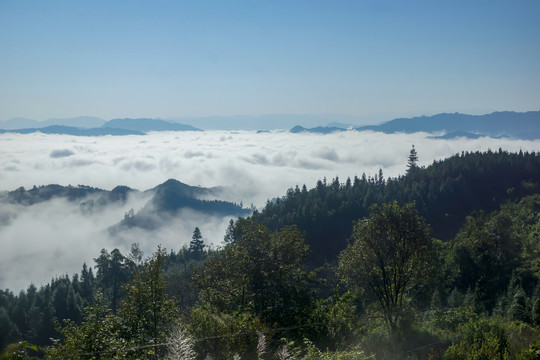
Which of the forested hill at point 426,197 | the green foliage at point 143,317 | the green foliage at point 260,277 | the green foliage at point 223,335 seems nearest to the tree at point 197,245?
the forested hill at point 426,197

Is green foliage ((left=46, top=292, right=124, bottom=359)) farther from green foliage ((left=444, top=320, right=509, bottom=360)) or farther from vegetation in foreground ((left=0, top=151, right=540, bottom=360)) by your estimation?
green foliage ((left=444, top=320, right=509, bottom=360))

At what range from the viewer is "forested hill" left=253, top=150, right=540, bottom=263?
100250 millimetres

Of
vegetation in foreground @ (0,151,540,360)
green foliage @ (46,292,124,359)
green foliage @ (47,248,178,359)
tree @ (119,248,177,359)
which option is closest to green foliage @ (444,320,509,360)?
vegetation in foreground @ (0,151,540,360)

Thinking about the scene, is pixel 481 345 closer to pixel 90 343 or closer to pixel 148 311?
pixel 148 311

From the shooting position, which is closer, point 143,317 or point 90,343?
point 90,343

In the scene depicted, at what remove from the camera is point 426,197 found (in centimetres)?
10688

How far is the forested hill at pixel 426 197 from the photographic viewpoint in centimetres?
10025

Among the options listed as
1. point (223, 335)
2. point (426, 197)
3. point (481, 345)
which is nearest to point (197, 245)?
point (426, 197)

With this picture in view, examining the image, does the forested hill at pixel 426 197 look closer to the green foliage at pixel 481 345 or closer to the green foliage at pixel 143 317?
the green foliage at pixel 143 317

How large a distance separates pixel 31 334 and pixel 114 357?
6560cm

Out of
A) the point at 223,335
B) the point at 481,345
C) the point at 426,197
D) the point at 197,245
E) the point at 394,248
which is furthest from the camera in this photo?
the point at 426,197

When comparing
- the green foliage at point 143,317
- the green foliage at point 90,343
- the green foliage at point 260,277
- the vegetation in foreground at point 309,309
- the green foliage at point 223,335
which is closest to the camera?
the green foliage at point 90,343

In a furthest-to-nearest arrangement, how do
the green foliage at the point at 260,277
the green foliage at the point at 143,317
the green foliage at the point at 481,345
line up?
the green foliage at the point at 260,277, the green foliage at the point at 143,317, the green foliage at the point at 481,345

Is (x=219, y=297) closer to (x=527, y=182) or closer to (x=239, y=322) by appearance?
(x=239, y=322)
